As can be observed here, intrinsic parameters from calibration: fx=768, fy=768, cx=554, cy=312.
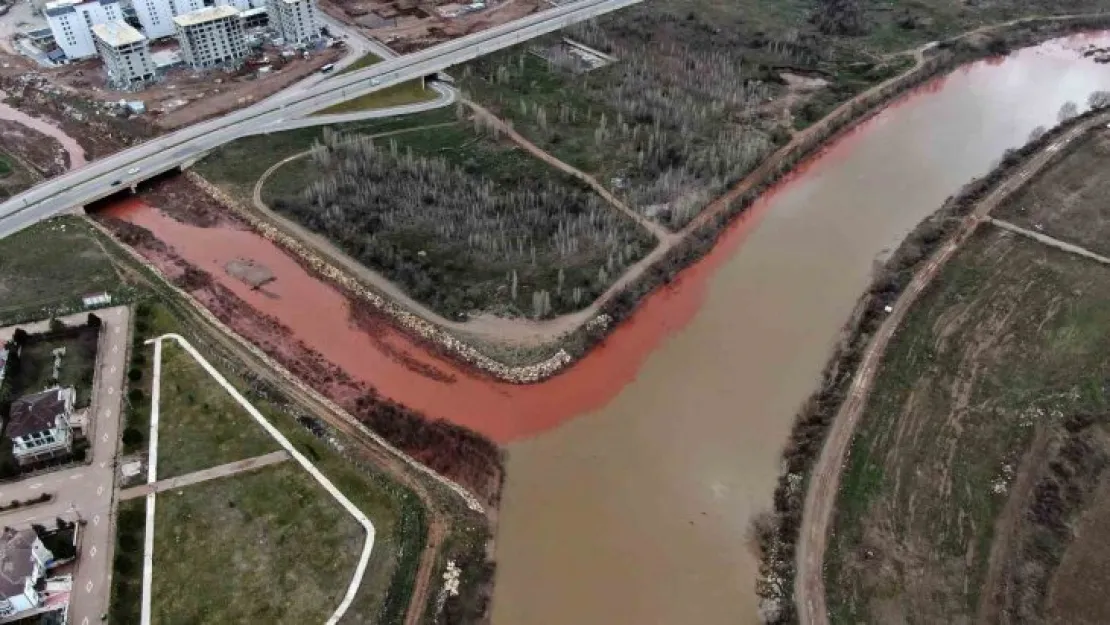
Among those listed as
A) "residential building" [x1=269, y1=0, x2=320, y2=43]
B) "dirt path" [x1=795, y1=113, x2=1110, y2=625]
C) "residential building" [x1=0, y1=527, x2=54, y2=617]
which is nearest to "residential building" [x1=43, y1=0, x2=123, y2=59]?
"residential building" [x1=269, y1=0, x2=320, y2=43]

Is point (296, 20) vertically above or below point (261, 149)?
above

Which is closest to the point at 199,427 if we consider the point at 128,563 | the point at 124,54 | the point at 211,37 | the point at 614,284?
the point at 128,563

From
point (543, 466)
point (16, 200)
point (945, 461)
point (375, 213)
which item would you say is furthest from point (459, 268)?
point (16, 200)

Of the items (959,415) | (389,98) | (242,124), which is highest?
(389,98)

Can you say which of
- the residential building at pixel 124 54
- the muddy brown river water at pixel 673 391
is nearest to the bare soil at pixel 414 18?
the residential building at pixel 124 54

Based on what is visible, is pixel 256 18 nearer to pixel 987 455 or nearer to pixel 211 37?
pixel 211 37

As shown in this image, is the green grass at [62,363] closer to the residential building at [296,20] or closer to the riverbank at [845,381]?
the riverbank at [845,381]
